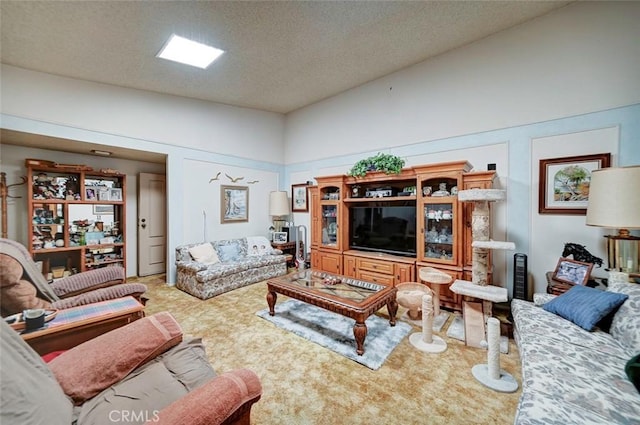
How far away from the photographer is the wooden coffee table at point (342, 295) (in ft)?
7.32

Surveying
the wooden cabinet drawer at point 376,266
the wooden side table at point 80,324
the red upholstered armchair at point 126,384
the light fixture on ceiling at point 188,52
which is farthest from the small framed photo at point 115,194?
the wooden cabinet drawer at point 376,266

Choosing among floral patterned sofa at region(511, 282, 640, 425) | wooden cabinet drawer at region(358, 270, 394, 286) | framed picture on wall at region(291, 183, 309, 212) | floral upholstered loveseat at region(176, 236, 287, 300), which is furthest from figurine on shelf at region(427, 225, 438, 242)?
framed picture on wall at region(291, 183, 309, 212)

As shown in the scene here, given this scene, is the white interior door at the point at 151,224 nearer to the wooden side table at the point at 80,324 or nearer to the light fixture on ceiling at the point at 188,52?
the light fixture on ceiling at the point at 188,52

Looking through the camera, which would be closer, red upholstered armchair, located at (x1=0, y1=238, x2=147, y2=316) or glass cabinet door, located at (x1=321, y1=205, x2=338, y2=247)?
red upholstered armchair, located at (x1=0, y1=238, x2=147, y2=316)

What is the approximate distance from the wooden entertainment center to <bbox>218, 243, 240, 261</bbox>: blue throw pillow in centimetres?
139

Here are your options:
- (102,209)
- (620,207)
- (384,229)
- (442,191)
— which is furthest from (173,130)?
(620,207)

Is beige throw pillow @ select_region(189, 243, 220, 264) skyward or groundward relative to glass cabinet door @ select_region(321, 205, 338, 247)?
groundward

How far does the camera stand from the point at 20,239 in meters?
3.59

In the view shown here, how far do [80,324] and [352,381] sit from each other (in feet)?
6.36

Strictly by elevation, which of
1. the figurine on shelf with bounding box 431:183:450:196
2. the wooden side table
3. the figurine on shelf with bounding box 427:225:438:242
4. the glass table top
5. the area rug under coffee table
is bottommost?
the area rug under coffee table

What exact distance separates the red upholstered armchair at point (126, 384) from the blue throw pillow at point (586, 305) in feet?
7.77

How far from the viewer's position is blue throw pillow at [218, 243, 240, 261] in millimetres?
4342

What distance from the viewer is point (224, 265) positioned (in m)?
3.96

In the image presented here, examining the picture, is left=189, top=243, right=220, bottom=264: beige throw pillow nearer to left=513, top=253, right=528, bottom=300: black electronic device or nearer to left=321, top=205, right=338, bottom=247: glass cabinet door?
left=321, top=205, right=338, bottom=247: glass cabinet door
